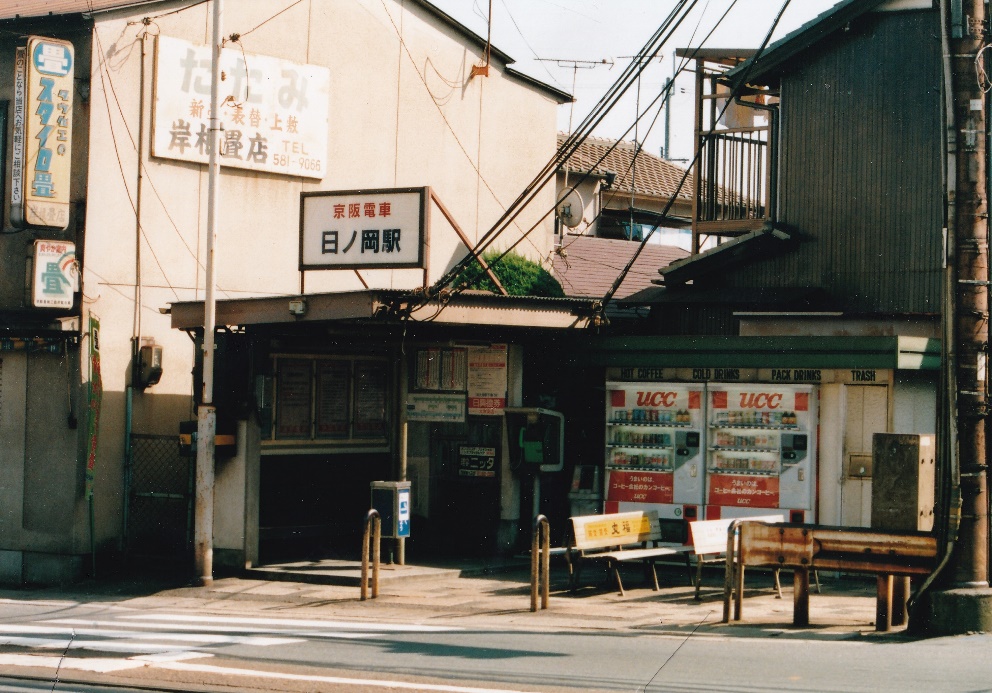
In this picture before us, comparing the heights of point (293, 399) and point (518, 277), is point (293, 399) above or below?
below

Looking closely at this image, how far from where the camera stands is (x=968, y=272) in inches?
464

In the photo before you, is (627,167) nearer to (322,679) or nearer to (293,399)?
(293,399)

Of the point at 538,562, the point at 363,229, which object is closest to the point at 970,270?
the point at 538,562

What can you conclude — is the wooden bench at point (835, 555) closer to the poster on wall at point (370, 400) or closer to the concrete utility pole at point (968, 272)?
the concrete utility pole at point (968, 272)

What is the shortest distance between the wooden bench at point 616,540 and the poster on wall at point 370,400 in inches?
202

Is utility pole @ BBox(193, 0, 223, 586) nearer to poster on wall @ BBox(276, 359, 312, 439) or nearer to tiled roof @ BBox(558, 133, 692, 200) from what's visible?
poster on wall @ BBox(276, 359, 312, 439)

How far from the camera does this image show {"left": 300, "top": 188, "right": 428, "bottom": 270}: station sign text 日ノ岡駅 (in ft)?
53.0

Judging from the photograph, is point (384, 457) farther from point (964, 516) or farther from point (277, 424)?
point (964, 516)

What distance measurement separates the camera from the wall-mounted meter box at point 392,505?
1706 centimetres

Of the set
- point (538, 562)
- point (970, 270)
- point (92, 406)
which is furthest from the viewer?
point (92, 406)

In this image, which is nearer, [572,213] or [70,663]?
[70,663]

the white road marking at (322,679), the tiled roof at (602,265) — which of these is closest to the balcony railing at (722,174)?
the tiled roof at (602,265)

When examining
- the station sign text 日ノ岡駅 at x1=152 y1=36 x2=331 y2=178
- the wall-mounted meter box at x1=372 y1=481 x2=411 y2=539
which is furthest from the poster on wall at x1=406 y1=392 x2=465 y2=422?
the station sign text 日ノ岡駅 at x1=152 y1=36 x2=331 y2=178

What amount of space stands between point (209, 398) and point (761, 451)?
7.76 meters
